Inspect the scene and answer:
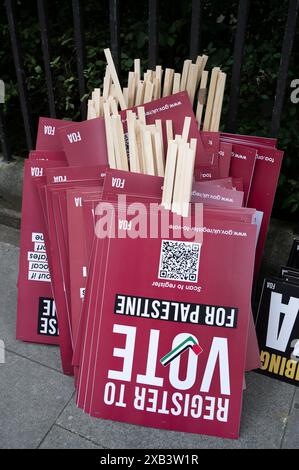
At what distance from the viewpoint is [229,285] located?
1823mm

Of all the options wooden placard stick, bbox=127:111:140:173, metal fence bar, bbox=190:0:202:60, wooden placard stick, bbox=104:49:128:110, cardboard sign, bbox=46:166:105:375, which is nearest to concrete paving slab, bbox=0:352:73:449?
cardboard sign, bbox=46:166:105:375

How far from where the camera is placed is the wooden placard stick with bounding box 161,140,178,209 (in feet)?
5.94

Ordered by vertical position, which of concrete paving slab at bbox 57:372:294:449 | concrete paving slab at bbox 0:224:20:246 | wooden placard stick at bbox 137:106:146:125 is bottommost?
concrete paving slab at bbox 57:372:294:449

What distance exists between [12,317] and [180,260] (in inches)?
40.1

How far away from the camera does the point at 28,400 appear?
2010 mm

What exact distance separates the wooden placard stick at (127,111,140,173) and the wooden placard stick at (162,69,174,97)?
27 centimetres

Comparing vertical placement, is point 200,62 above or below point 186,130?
above

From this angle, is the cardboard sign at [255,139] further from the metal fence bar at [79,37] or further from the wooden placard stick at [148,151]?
the metal fence bar at [79,37]

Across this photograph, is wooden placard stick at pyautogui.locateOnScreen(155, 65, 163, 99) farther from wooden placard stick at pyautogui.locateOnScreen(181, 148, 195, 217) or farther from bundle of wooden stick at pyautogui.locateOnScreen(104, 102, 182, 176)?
wooden placard stick at pyautogui.locateOnScreen(181, 148, 195, 217)

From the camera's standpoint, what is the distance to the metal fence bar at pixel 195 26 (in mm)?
2098

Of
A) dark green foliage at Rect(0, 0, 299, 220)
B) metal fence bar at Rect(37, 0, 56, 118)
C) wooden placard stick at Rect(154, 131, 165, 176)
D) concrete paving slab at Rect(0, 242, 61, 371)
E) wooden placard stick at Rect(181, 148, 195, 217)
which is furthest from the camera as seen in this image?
dark green foliage at Rect(0, 0, 299, 220)

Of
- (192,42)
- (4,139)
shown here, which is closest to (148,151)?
(192,42)

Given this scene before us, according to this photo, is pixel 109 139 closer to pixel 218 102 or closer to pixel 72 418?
pixel 218 102

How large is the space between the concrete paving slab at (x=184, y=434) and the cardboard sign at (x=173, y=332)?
37 mm
